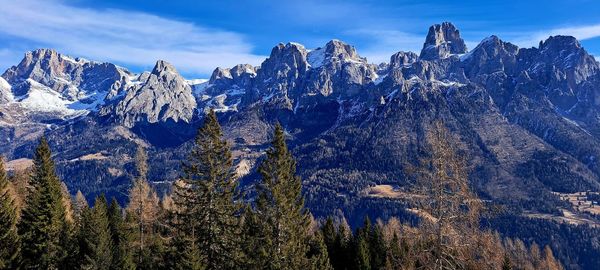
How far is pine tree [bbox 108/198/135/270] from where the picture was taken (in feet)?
224

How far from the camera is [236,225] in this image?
51500 mm

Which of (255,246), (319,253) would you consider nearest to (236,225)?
(255,246)

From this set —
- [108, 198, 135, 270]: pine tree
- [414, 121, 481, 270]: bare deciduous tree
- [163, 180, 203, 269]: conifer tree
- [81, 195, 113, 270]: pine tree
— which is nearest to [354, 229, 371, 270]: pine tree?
[108, 198, 135, 270]: pine tree

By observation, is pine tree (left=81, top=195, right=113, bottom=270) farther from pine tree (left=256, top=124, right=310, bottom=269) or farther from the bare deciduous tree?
the bare deciduous tree

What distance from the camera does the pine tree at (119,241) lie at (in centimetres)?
6831

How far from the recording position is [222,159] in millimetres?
52531

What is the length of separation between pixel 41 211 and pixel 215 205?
25.0 m

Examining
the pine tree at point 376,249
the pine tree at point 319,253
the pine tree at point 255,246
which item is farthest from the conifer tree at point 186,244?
the pine tree at point 376,249

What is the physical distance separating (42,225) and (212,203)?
2459cm

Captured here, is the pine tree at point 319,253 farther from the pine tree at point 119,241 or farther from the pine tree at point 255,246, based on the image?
the pine tree at point 119,241

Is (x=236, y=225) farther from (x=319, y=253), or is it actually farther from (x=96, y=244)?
(x=96, y=244)

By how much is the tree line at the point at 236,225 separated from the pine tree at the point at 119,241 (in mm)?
280

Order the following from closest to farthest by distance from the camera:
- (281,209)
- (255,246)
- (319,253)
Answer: (281,209) < (255,246) < (319,253)

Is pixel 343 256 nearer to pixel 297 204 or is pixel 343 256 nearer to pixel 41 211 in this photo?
pixel 297 204
